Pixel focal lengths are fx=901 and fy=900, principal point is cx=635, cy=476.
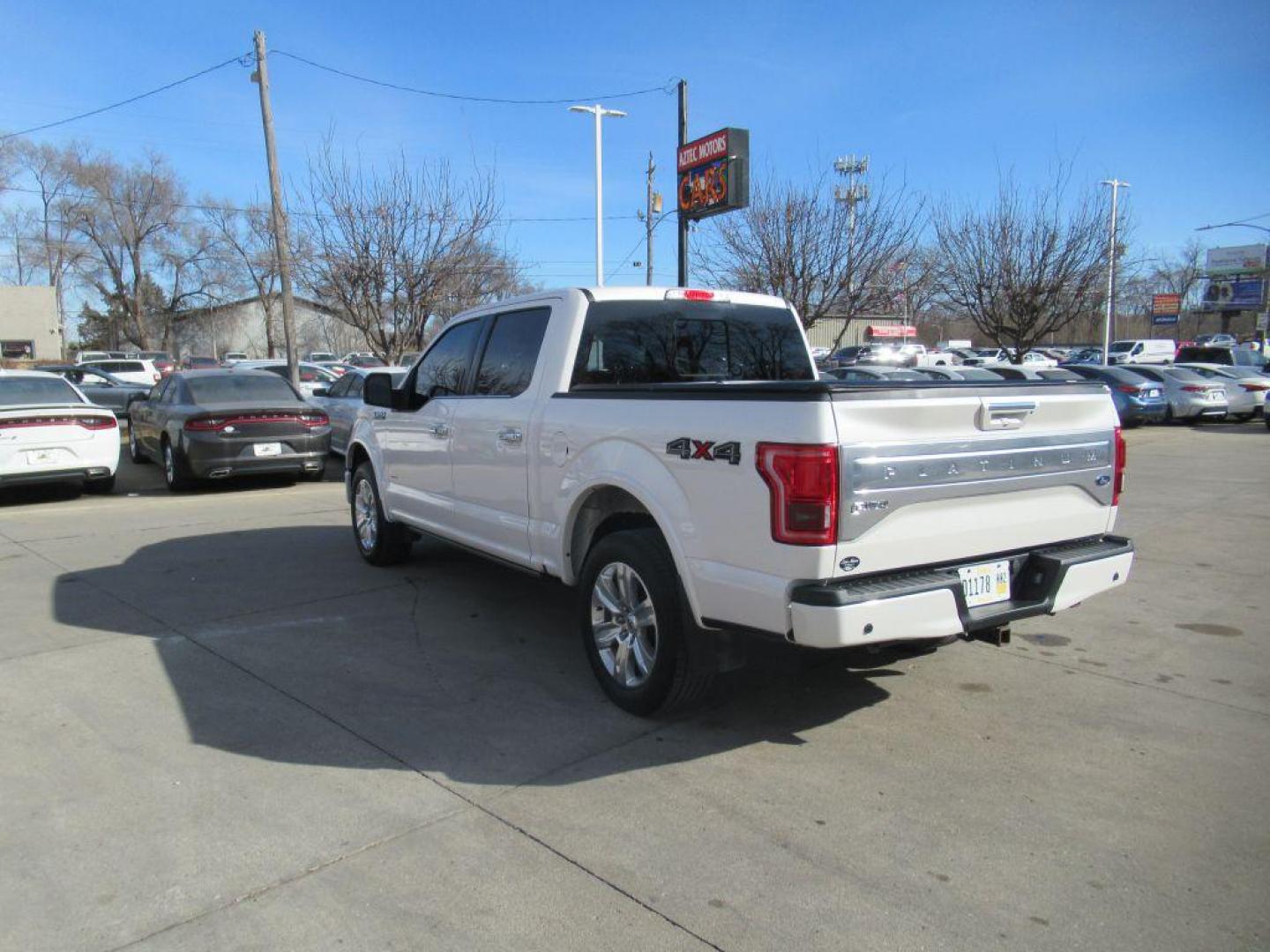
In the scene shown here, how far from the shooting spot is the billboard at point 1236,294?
231 feet

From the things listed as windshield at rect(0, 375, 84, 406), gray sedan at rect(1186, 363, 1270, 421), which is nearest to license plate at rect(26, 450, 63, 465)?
windshield at rect(0, 375, 84, 406)

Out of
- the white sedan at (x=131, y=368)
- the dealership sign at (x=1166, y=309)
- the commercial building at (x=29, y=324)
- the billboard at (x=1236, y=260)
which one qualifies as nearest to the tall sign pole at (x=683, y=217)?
the white sedan at (x=131, y=368)

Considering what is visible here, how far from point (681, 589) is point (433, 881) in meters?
1.49

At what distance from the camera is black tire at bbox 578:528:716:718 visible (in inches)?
149

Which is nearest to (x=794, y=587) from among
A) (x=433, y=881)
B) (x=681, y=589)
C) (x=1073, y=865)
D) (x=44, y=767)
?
(x=681, y=589)

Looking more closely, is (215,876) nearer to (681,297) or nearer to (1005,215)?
(681,297)

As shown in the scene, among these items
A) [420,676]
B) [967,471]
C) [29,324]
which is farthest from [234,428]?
[29,324]

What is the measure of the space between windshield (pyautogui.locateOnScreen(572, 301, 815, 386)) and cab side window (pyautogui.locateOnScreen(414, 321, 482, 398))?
1.19 meters

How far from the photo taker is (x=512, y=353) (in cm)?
521

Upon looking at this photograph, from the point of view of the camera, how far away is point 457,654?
5070 millimetres

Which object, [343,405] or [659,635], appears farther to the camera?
[343,405]

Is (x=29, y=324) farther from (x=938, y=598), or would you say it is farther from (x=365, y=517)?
(x=938, y=598)

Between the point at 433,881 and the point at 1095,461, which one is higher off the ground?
the point at 1095,461

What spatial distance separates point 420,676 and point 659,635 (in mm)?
1544
